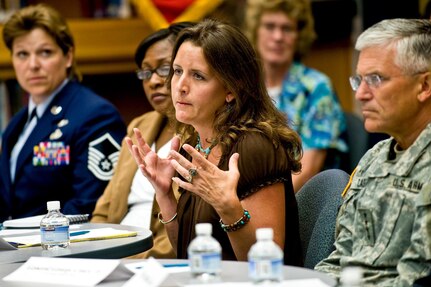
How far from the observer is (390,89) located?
2.43 metres

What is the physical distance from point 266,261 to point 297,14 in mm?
3092

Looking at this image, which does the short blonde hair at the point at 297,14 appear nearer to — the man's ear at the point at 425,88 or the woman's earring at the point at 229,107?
the woman's earring at the point at 229,107

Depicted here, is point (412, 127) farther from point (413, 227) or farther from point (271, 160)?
point (271, 160)

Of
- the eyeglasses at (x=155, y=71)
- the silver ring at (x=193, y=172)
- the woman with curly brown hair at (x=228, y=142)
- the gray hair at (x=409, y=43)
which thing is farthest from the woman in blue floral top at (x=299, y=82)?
the gray hair at (x=409, y=43)

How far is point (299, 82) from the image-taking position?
485cm

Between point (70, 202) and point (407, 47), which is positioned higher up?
point (407, 47)

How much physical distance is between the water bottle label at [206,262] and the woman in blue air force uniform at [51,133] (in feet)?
6.49

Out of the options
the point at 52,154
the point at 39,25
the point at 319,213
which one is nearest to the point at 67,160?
the point at 52,154

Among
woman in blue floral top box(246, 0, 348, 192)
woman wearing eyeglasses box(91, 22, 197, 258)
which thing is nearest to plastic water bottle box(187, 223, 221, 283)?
woman wearing eyeglasses box(91, 22, 197, 258)

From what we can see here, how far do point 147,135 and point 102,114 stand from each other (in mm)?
524

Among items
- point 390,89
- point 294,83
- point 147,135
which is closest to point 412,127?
point 390,89

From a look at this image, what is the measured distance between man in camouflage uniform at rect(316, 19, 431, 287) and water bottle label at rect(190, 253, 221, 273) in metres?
0.45

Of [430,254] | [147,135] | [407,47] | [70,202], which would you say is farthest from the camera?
[70,202]

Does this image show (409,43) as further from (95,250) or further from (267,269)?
(95,250)
